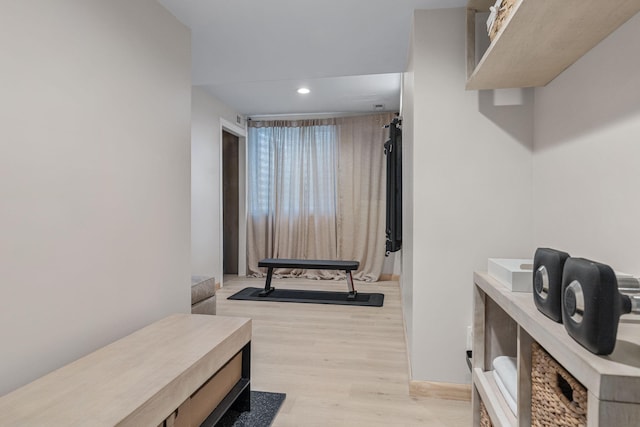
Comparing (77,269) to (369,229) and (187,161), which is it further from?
(369,229)

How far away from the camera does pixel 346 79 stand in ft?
13.1

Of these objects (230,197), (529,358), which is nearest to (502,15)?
(529,358)

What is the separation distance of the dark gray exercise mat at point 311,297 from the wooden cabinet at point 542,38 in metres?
2.86

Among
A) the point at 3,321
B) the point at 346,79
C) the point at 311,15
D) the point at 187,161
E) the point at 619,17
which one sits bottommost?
the point at 3,321

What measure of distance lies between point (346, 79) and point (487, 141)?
7.60 ft

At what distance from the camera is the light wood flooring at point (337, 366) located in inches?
75.6

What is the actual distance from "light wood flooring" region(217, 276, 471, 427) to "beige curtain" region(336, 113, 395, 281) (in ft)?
4.27

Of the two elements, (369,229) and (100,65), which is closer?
(100,65)

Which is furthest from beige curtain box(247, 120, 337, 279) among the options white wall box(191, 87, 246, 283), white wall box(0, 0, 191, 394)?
white wall box(0, 0, 191, 394)

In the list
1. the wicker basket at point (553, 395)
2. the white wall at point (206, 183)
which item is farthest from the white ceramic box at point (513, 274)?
the white wall at point (206, 183)

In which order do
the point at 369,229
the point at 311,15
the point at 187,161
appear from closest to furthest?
the point at 311,15, the point at 187,161, the point at 369,229

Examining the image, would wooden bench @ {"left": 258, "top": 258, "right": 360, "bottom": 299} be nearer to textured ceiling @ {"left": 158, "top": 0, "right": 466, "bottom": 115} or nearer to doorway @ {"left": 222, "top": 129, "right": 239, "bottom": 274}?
doorway @ {"left": 222, "top": 129, "right": 239, "bottom": 274}

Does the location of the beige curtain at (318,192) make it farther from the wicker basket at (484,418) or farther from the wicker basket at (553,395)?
the wicker basket at (553,395)

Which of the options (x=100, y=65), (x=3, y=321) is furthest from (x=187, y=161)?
(x=3, y=321)
